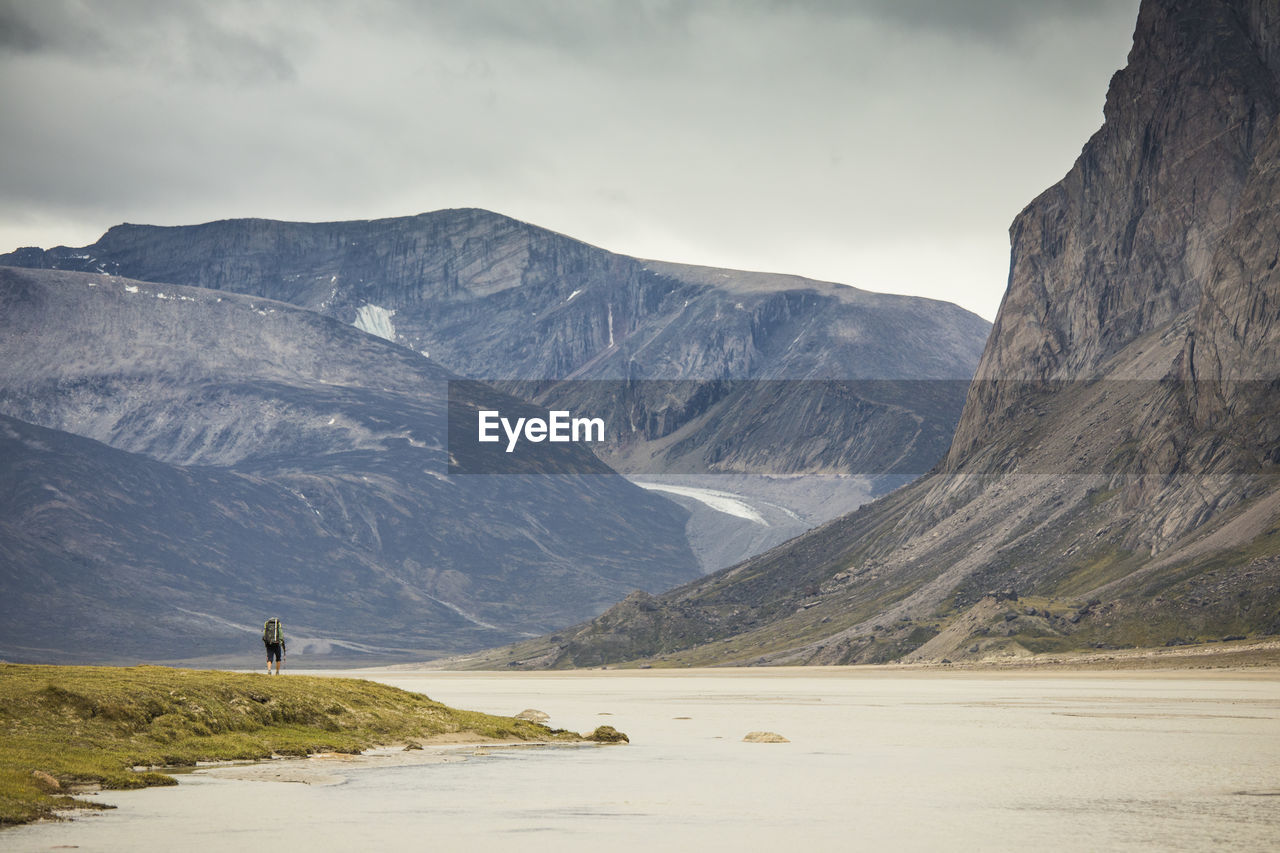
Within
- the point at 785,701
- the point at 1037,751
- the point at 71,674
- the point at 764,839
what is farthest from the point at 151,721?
the point at 785,701

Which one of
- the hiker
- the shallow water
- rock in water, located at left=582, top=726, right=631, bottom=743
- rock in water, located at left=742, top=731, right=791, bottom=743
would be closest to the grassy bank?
the hiker

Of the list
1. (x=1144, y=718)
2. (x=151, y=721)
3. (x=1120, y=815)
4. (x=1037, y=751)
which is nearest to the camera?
(x=1120, y=815)

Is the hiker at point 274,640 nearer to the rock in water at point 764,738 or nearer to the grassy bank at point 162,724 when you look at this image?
the grassy bank at point 162,724

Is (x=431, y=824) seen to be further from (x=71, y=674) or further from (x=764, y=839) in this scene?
(x=71, y=674)

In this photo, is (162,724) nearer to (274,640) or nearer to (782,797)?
(274,640)

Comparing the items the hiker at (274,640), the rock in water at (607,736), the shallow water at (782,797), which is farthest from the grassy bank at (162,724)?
the shallow water at (782,797)

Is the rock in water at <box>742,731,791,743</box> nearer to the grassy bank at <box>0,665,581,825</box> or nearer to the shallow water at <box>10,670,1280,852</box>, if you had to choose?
the shallow water at <box>10,670,1280,852</box>

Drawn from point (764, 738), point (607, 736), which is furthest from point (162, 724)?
point (764, 738)
